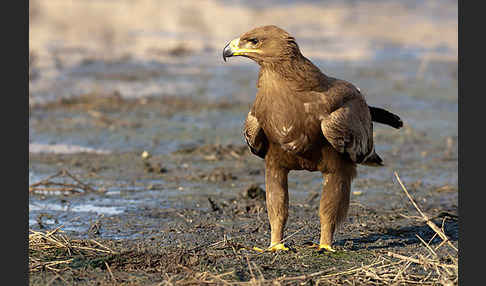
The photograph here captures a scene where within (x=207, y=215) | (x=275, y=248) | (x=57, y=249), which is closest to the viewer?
(x=57, y=249)

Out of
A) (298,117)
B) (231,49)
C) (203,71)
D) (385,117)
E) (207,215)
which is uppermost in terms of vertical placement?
(231,49)

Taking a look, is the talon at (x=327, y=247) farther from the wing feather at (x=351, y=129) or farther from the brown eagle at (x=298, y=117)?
the wing feather at (x=351, y=129)

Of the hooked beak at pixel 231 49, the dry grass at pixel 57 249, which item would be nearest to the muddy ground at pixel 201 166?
the dry grass at pixel 57 249

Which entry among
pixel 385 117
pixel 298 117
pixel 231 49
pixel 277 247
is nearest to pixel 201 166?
pixel 385 117

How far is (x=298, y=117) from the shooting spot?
18.8ft

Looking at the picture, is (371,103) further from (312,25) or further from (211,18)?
(211,18)

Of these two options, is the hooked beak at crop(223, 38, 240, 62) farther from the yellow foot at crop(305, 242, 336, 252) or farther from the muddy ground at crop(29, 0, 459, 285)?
the yellow foot at crop(305, 242, 336, 252)

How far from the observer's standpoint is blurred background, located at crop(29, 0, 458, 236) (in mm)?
11398

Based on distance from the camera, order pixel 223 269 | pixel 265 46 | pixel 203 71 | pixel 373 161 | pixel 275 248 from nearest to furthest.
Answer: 1. pixel 223 269
2. pixel 265 46
3. pixel 275 248
4. pixel 373 161
5. pixel 203 71

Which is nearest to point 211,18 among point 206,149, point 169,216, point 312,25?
point 312,25

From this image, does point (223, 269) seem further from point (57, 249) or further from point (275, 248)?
point (57, 249)

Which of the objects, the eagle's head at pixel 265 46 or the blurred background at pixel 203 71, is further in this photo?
the blurred background at pixel 203 71

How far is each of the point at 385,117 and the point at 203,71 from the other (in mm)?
10743

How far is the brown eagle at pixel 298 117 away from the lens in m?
5.75
